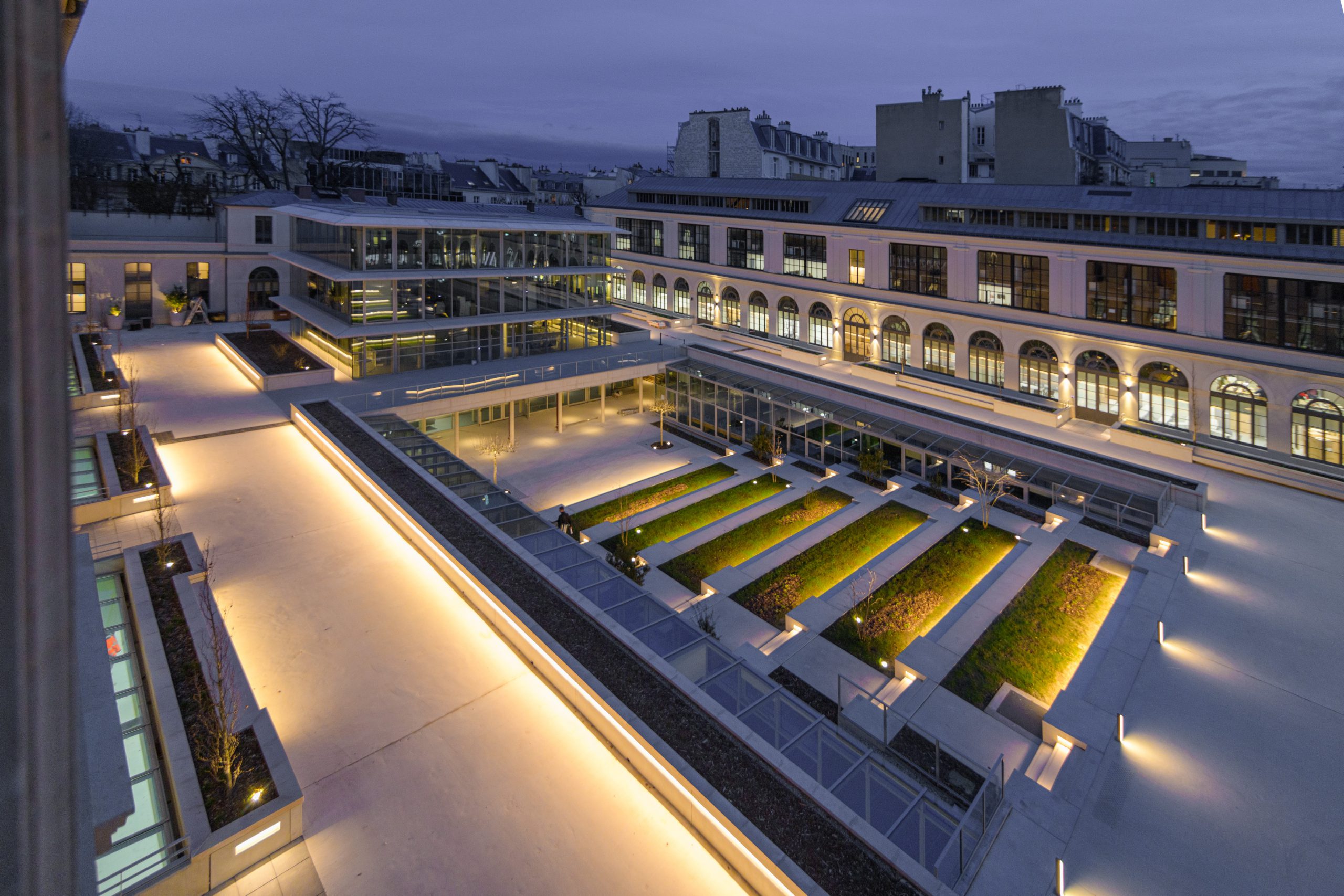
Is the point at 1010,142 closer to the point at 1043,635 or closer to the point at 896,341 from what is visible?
the point at 896,341

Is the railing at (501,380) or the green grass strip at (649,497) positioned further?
the railing at (501,380)

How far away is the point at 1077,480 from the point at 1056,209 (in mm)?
14543

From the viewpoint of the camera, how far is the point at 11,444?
75.4 inches

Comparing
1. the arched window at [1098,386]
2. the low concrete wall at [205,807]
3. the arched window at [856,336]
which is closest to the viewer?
the low concrete wall at [205,807]

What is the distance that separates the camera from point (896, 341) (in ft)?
128

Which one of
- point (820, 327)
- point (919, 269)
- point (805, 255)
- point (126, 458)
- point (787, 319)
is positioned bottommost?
point (126, 458)

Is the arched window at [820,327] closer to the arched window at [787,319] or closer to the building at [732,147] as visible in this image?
the arched window at [787,319]

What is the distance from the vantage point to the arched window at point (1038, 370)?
32.6 m

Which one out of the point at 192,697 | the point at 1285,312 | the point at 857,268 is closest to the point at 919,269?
the point at 857,268

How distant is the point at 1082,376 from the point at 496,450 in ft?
86.7

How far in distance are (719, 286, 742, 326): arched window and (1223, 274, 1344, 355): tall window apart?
88.8 ft

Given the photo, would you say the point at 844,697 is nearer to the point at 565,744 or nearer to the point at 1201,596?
the point at 565,744

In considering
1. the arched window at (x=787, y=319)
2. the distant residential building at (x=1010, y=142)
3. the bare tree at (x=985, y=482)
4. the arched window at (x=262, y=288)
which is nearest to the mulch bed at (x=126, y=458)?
the arched window at (x=262, y=288)

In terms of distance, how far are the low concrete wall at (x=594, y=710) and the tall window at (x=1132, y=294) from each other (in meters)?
29.7
